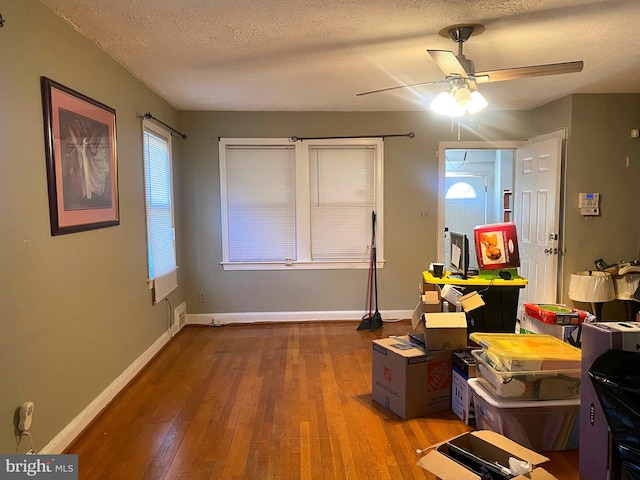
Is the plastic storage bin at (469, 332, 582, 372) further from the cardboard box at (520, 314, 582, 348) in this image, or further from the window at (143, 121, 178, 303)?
the window at (143, 121, 178, 303)

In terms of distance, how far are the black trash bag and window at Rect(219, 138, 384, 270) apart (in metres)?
3.38

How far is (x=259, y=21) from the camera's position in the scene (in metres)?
2.51

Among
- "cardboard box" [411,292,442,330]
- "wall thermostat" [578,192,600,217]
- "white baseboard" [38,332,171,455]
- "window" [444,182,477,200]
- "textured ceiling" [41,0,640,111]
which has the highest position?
"textured ceiling" [41,0,640,111]

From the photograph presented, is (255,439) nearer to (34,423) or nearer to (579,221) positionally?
(34,423)

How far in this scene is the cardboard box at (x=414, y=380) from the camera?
277 cm

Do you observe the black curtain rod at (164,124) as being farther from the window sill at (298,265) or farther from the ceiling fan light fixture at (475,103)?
the ceiling fan light fixture at (475,103)

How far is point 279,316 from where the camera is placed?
508 cm

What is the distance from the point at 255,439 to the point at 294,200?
291cm

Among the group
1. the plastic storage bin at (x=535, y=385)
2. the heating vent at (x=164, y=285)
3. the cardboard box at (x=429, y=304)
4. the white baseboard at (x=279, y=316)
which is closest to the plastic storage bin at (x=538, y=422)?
the plastic storage bin at (x=535, y=385)

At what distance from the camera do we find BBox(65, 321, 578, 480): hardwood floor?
2.28 m

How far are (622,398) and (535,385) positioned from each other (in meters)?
0.78

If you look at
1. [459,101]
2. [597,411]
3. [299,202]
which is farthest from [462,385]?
[299,202]

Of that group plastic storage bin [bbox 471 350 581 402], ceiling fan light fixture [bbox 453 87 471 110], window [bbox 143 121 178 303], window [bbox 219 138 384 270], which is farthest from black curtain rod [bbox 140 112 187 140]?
plastic storage bin [bbox 471 350 581 402]

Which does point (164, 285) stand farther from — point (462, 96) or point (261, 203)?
point (462, 96)
